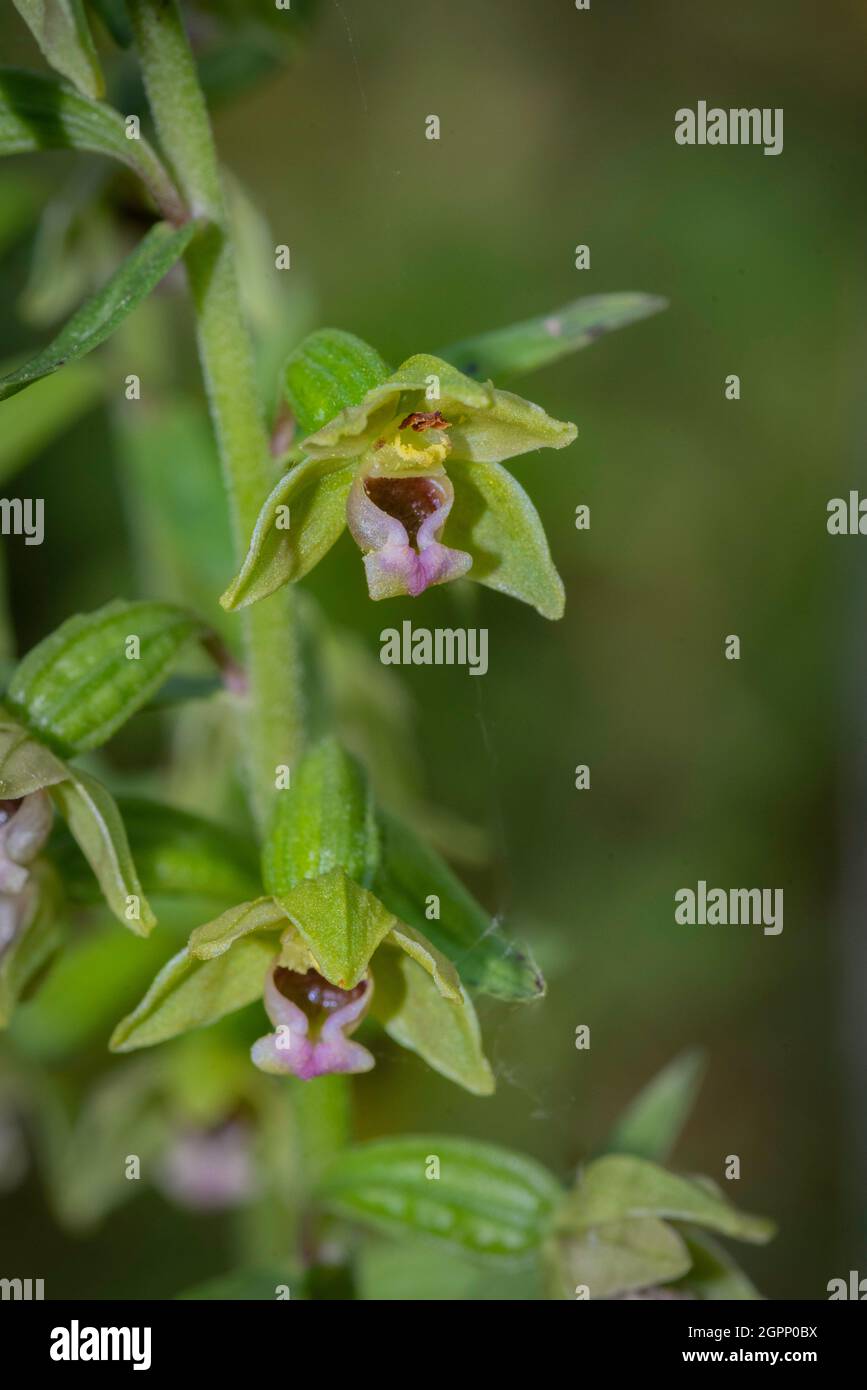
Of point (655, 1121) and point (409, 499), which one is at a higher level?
point (409, 499)

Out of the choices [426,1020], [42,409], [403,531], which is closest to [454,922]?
[426,1020]

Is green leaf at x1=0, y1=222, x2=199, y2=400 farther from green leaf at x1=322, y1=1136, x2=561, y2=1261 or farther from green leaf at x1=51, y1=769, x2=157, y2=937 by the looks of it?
green leaf at x1=322, y1=1136, x2=561, y2=1261

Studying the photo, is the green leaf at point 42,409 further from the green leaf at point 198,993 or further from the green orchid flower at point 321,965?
the green leaf at point 198,993

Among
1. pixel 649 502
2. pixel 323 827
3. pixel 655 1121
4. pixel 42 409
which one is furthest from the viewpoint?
pixel 649 502

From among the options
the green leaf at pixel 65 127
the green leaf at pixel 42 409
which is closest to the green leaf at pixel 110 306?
the green leaf at pixel 65 127

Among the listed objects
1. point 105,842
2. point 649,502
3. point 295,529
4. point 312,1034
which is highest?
point 649,502

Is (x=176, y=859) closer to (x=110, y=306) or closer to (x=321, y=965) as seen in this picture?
(x=321, y=965)

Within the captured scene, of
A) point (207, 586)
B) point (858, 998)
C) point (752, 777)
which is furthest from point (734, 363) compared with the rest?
point (207, 586)
